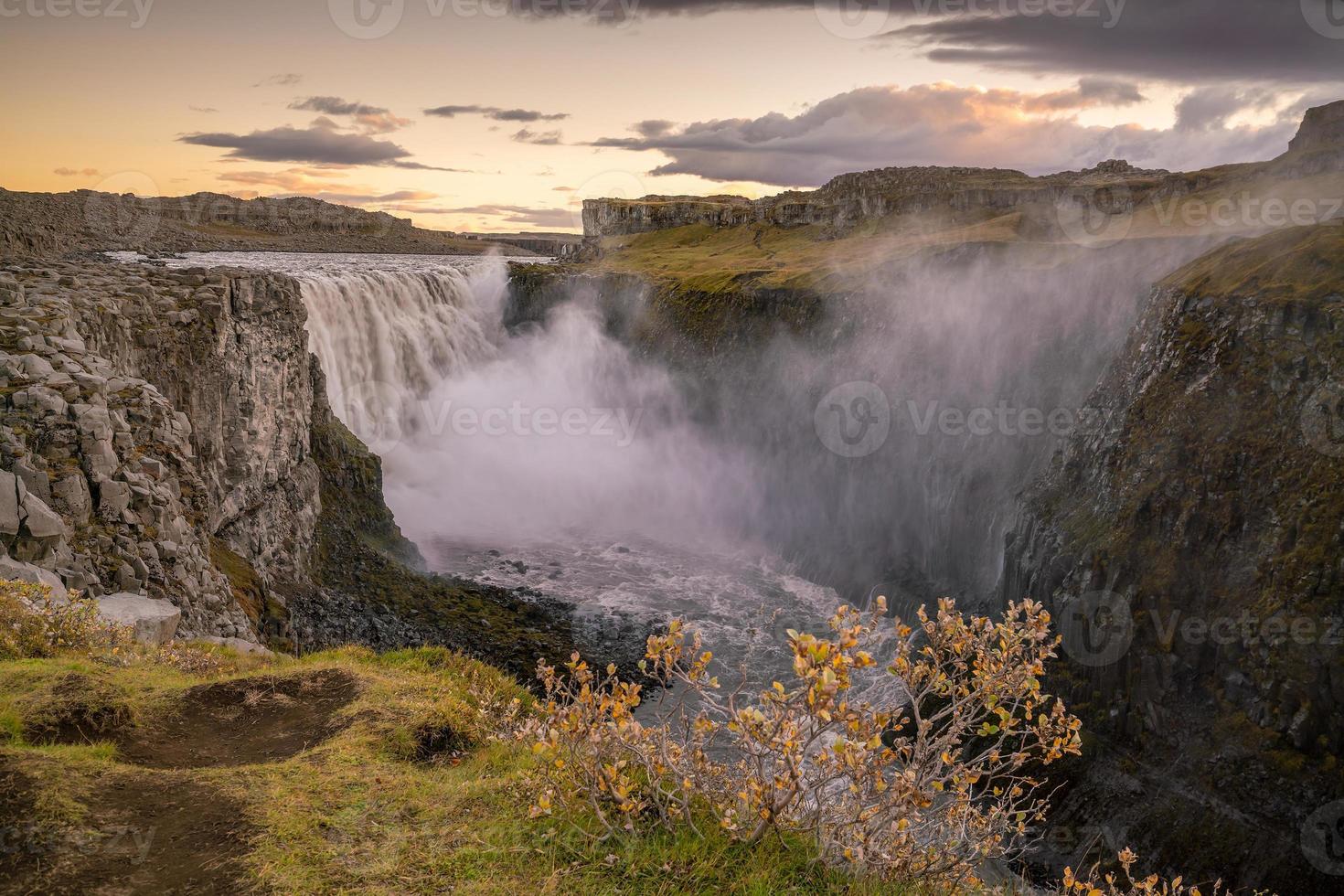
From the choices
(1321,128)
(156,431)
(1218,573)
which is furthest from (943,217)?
(156,431)

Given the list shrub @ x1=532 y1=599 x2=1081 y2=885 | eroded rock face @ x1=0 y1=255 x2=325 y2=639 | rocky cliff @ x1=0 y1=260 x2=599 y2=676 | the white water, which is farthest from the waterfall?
shrub @ x1=532 y1=599 x2=1081 y2=885

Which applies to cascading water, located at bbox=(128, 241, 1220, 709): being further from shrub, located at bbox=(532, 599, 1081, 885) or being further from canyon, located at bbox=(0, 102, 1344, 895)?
shrub, located at bbox=(532, 599, 1081, 885)

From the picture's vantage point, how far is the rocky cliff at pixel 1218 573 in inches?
679

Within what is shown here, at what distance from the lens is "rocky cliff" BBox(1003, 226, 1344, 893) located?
1723 centimetres

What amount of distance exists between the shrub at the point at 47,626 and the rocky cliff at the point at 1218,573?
766 inches

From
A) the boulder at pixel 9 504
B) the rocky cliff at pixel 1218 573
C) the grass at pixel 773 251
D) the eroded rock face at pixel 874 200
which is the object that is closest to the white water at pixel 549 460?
the grass at pixel 773 251

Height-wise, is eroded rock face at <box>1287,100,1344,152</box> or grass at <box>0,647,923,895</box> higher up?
eroded rock face at <box>1287,100,1344,152</box>

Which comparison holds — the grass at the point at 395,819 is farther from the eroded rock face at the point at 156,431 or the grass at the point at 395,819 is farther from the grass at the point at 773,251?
the grass at the point at 773,251

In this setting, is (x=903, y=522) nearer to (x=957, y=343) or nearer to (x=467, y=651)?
(x=957, y=343)

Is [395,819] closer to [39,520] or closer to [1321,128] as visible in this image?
[39,520]

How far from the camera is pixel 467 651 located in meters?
25.4

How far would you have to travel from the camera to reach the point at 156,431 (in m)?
18.3

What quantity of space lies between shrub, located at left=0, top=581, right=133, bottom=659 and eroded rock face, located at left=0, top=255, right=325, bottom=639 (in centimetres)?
215

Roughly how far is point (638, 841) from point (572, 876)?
2.03 ft
